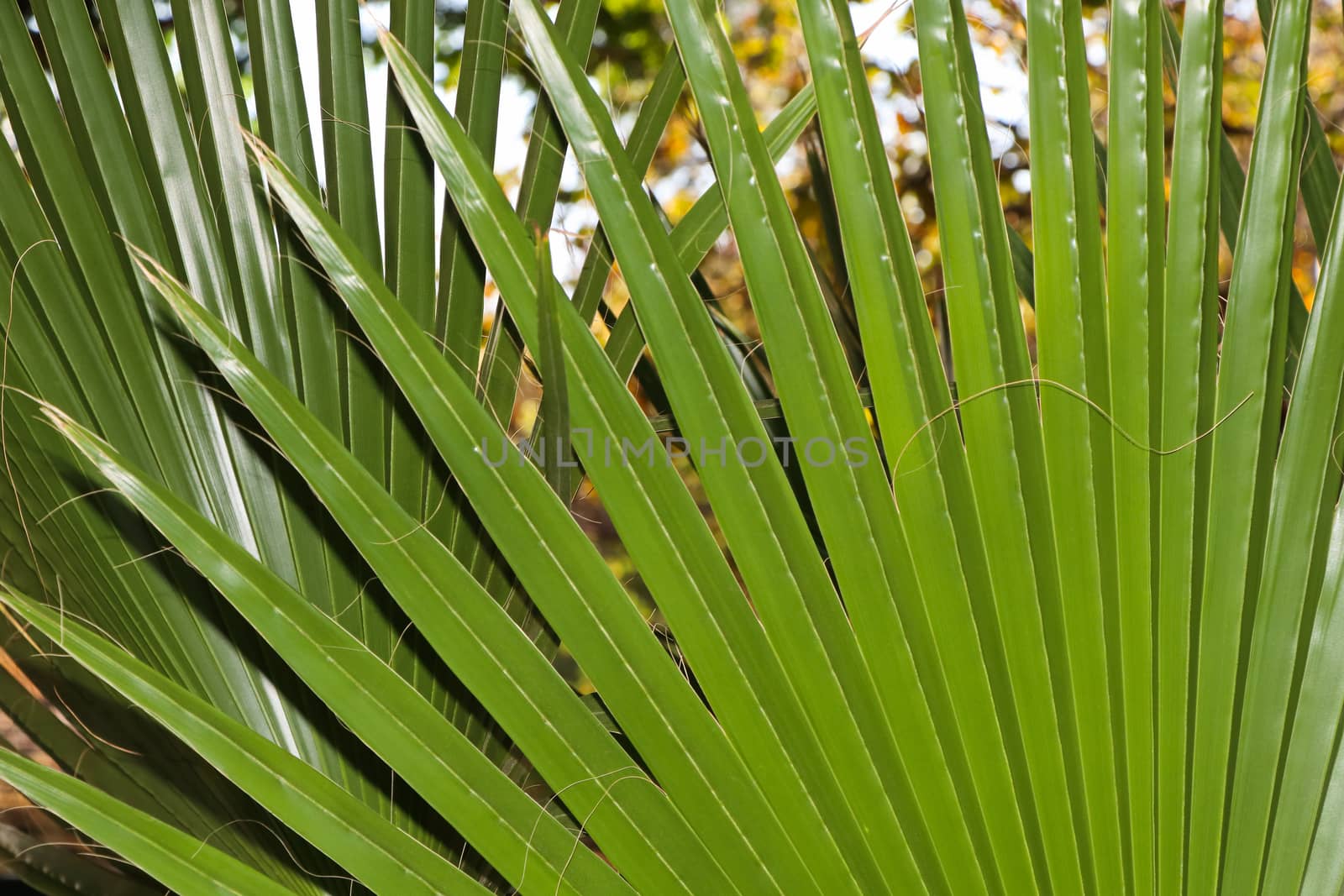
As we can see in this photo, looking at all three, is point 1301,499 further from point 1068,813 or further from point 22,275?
point 22,275

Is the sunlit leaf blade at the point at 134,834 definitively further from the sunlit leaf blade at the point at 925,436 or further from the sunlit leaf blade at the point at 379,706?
the sunlit leaf blade at the point at 925,436

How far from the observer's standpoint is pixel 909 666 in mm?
563

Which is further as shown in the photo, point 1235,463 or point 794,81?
point 794,81

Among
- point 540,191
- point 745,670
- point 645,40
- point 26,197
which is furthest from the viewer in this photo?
point 645,40

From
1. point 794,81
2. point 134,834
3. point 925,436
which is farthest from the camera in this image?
point 794,81

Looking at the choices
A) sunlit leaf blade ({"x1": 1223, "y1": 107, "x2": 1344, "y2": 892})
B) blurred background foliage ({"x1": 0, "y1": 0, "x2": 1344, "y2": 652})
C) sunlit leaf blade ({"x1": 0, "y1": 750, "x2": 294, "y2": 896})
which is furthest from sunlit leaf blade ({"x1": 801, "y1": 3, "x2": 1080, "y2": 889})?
blurred background foliage ({"x1": 0, "y1": 0, "x2": 1344, "y2": 652})

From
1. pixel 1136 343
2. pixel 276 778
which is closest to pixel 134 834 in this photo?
pixel 276 778

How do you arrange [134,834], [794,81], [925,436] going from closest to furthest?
[134,834] < [925,436] < [794,81]

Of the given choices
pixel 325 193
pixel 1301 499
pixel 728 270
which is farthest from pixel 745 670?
pixel 728 270

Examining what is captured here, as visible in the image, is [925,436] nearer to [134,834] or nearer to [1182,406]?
[1182,406]

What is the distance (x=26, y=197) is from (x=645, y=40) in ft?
9.09

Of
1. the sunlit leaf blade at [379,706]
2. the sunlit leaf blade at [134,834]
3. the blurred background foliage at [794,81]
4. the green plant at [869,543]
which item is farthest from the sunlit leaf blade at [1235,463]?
the blurred background foliage at [794,81]

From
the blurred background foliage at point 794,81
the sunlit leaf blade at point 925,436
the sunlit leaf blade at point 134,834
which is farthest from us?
the blurred background foliage at point 794,81

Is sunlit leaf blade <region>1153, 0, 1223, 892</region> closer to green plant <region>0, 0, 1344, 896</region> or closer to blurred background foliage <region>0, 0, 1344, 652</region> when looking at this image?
green plant <region>0, 0, 1344, 896</region>
